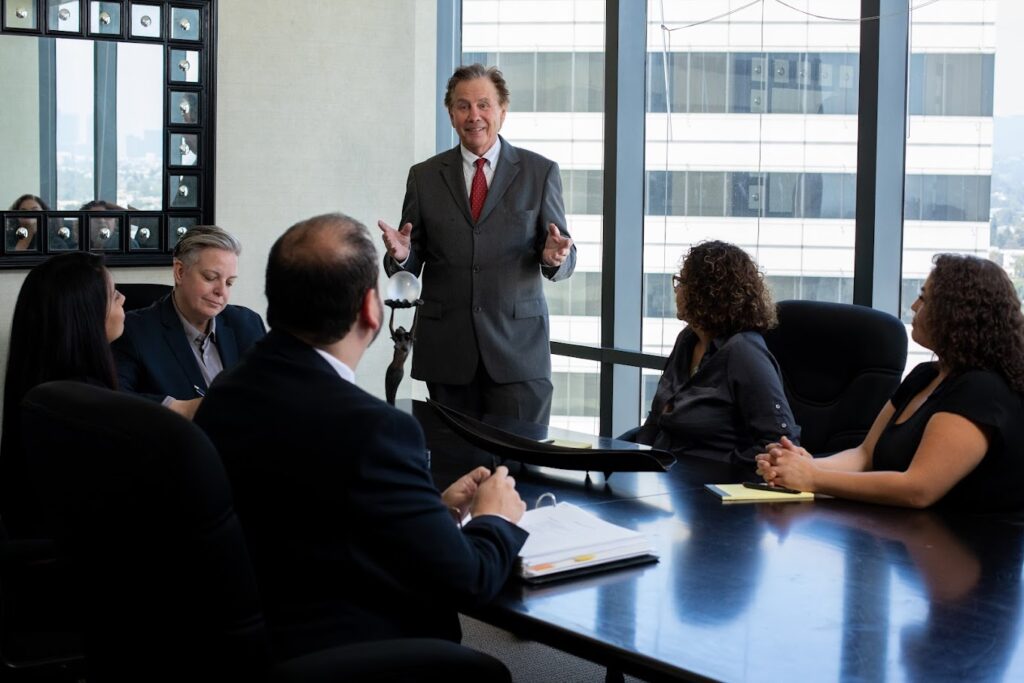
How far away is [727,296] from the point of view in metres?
2.92

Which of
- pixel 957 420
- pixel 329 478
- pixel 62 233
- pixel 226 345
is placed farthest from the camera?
pixel 62 233

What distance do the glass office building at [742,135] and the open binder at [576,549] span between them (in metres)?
2.12

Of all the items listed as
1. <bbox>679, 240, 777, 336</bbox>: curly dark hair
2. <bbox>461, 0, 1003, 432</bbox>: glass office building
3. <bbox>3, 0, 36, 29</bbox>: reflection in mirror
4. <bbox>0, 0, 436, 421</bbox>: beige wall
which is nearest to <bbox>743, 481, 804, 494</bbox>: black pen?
<bbox>679, 240, 777, 336</bbox>: curly dark hair

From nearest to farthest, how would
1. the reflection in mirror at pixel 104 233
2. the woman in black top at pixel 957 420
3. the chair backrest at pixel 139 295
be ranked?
the woman in black top at pixel 957 420 < the chair backrest at pixel 139 295 < the reflection in mirror at pixel 104 233

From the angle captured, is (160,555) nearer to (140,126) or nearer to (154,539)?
(154,539)

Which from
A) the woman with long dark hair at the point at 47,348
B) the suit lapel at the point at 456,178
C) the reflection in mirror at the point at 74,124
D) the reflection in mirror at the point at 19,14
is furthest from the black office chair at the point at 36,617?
the reflection in mirror at the point at 19,14

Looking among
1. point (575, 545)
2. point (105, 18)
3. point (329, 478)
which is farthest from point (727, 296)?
point (105, 18)

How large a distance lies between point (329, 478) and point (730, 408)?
155 centimetres

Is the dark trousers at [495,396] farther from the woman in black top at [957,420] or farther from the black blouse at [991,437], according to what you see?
the black blouse at [991,437]

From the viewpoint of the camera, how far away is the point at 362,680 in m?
1.44

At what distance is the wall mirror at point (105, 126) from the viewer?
4.29 meters

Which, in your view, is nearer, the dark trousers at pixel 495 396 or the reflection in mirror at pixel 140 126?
the dark trousers at pixel 495 396

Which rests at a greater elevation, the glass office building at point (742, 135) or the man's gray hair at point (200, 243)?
the glass office building at point (742, 135)

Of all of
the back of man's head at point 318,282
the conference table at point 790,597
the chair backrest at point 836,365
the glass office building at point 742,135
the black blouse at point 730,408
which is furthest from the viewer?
the glass office building at point 742,135
